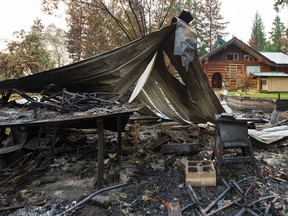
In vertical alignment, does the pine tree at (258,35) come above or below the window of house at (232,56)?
above

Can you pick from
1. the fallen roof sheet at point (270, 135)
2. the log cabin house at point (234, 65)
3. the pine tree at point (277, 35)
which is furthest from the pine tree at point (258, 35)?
the fallen roof sheet at point (270, 135)

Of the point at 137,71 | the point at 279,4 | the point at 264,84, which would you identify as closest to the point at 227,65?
the point at 264,84

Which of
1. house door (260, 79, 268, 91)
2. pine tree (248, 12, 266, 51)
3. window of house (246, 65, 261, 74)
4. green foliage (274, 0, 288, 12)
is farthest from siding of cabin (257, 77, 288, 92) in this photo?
pine tree (248, 12, 266, 51)

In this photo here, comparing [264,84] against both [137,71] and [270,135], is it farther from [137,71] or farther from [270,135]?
[137,71]

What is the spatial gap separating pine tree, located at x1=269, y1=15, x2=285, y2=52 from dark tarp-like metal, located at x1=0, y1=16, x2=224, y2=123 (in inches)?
1714

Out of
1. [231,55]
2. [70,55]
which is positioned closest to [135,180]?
[231,55]

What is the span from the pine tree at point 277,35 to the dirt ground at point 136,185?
4422 centimetres

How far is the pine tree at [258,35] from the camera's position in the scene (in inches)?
1768

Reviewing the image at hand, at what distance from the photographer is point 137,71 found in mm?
4070

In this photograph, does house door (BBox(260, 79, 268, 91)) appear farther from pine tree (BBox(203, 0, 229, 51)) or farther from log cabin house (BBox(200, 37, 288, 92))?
pine tree (BBox(203, 0, 229, 51))

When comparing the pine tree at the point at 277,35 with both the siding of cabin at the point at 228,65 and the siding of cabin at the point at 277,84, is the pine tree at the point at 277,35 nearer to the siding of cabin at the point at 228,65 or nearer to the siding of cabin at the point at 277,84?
the siding of cabin at the point at 228,65

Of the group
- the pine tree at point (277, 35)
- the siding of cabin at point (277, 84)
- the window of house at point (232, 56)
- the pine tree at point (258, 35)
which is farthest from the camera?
the pine tree at point (258, 35)

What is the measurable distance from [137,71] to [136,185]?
2.08m

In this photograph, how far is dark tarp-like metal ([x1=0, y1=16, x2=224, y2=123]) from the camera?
3314 millimetres
